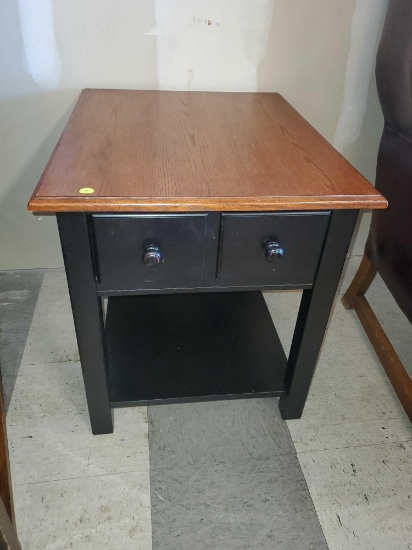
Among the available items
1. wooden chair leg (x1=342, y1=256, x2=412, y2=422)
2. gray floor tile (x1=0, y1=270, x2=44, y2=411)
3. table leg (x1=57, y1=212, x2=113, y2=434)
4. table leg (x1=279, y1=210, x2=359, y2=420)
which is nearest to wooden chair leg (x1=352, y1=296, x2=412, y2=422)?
wooden chair leg (x1=342, y1=256, x2=412, y2=422)

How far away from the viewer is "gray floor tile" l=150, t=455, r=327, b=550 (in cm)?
92

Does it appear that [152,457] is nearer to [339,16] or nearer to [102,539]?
[102,539]

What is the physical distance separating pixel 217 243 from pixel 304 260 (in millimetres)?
176

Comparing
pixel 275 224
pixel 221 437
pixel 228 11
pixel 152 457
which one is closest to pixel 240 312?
pixel 221 437

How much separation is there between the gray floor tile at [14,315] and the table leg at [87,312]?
0.30 m

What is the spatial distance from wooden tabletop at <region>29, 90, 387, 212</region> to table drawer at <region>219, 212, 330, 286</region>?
5 cm

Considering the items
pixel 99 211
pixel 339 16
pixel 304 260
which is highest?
pixel 339 16

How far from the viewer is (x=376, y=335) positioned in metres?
1.36

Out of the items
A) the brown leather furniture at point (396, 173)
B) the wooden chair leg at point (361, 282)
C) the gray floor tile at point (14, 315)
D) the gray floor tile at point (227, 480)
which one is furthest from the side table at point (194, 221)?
the wooden chair leg at point (361, 282)

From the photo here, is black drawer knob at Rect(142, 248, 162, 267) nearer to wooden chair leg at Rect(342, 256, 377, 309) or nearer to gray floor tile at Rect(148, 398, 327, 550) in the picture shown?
gray floor tile at Rect(148, 398, 327, 550)

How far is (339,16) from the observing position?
126 centimetres

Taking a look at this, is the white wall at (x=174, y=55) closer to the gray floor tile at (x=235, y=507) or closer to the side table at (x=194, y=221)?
the side table at (x=194, y=221)

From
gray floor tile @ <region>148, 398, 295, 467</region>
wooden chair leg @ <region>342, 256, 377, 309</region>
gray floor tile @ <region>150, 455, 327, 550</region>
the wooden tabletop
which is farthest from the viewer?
wooden chair leg @ <region>342, 256, 377, 309</region>

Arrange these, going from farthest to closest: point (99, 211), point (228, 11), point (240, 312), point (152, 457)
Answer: point (240, 312) → point (228, 11) → point (152, 457) → point (99, 211)
